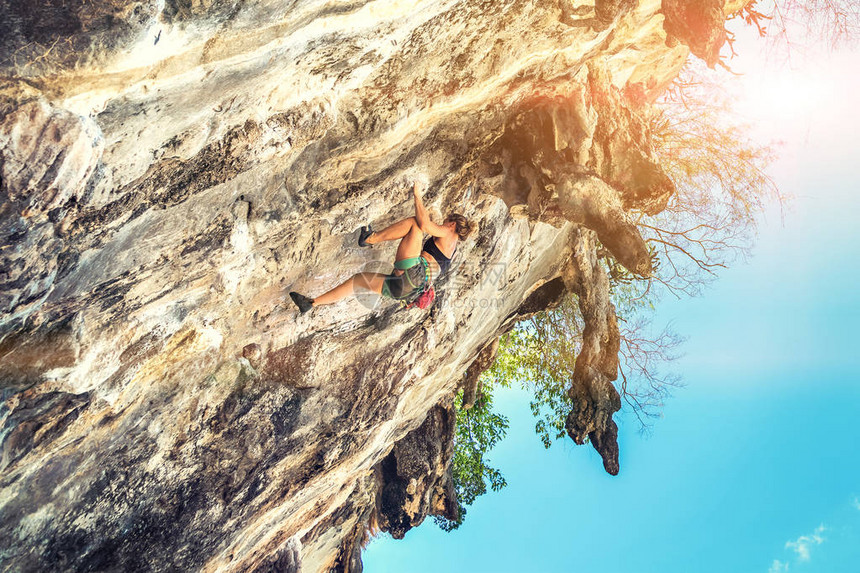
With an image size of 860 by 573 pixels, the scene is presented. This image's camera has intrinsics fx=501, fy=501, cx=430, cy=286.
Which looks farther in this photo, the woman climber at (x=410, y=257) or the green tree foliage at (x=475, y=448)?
the green tree foliage at (x=475, y=448)

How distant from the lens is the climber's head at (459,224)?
7.11 metres

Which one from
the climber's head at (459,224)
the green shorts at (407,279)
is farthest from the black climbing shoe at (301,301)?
the climber's head at (459,224)

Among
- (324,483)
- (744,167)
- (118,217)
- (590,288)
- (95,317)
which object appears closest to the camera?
(118,217)

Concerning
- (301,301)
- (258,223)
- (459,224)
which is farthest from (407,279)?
(258,223)

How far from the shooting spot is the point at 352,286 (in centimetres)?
673

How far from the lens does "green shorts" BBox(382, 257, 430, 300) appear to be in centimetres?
683

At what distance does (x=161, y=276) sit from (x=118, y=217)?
3.11ft

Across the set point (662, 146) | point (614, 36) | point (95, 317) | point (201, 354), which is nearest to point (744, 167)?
point (662, 146)

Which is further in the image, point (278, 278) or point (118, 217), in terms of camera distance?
point (278, 278)

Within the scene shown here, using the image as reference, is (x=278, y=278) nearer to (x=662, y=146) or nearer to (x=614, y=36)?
(x=614, y=36)

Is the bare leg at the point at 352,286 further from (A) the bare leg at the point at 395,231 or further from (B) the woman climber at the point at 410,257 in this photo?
(A) the bare leg at the point at 395,231

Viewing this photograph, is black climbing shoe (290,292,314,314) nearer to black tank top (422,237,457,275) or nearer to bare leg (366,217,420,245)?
bare leg (366,217,420,245)

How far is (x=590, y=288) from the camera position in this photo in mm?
9172

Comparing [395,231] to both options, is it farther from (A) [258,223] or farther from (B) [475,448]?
(B) [475,448]
